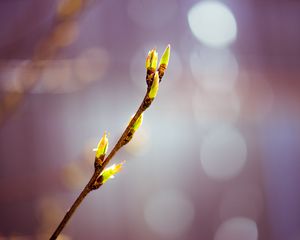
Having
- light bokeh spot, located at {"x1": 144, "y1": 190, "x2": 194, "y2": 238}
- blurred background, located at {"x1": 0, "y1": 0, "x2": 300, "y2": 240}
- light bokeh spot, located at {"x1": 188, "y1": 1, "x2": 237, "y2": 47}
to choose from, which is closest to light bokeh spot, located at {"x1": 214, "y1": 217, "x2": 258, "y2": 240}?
blurred background, located at {"x1": 0, "y1": 0, "x2": 300, "y2": 240}

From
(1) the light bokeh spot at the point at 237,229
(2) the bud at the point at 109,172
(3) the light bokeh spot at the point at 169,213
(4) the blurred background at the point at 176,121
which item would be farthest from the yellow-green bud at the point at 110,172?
(1) the light bokeh spot at the point at 237,229

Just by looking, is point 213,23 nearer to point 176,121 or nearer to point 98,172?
point 176,121

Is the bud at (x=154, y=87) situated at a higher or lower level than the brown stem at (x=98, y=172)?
higher

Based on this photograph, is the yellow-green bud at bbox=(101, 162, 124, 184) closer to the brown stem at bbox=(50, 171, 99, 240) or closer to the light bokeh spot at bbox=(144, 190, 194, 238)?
the brown stem at bbox=(50, 171, 99, 240)

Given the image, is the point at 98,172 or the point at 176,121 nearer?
the point at 98,172

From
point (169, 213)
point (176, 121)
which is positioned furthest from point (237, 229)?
point (176, 121)

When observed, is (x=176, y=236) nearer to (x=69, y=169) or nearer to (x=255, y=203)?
(x=255, y=203)

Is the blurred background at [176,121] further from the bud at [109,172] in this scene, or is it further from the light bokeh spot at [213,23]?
the bud at [109,172]
